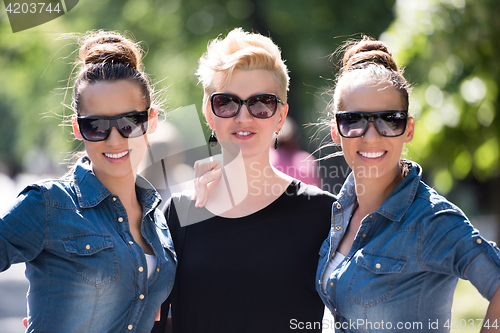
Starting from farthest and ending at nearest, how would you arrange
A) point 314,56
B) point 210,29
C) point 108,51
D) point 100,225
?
point 210,29 → point 314,56 → point 108,51 → point 100,225

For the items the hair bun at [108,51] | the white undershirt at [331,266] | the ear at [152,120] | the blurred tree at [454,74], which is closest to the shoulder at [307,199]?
the white undershirt at [331,266]

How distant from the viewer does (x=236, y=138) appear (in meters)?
2.64

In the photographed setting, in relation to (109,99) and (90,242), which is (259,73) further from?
(90,242)

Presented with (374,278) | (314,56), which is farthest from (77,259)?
(314,56)

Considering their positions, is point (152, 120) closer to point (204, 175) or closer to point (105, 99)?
point (105, 99)

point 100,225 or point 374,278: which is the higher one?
point 100,225

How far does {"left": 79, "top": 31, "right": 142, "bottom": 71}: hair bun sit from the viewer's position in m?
2.41

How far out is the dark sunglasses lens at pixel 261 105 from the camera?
2.58m

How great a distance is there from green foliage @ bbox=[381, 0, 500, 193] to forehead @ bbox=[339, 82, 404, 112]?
67.2 inches

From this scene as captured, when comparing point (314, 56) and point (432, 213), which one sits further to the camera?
point (314, 56)

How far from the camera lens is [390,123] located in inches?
89.7

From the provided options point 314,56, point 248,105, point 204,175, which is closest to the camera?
point 248,105

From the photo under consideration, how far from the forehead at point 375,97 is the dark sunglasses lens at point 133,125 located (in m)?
1.00

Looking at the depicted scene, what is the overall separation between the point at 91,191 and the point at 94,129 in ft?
0.94
